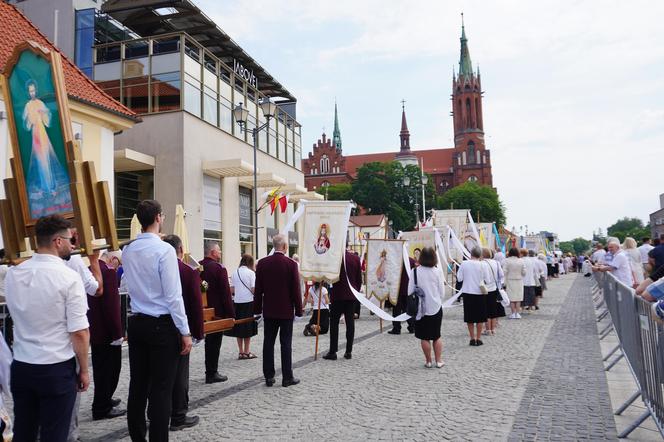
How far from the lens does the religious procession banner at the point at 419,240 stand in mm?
16359

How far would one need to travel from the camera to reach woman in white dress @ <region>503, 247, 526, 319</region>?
14.7m

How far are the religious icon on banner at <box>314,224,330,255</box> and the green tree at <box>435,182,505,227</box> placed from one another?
7539 cm

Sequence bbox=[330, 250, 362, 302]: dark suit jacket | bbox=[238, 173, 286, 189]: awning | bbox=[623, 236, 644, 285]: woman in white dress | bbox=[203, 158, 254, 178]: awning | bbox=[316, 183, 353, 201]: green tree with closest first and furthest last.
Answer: bbox=[330, 250, 362, 302]: dark suit jacket < bbox=[623, 236, 644, 285]: woman in white dress < bbox=[203, 158, 254, 178]: awning < bbox=[238, 173, 286, 189]: awning < bbox=[316, 183, 353, 201]: green tree

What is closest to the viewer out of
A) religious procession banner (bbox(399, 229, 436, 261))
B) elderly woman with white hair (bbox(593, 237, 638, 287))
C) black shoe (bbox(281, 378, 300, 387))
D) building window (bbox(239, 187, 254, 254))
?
black shoe (bbox(281, 378, 300, 387))

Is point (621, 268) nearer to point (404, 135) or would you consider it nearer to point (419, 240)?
point (419, 240)

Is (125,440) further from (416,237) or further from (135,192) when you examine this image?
(135,192)

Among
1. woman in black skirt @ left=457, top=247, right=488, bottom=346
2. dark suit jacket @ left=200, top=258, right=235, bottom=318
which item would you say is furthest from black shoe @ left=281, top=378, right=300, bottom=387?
woman in black skirt @ left=457, top=247, right=488, bottom=346

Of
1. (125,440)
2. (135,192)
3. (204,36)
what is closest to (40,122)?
(125,440)

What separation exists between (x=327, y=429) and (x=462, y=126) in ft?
360

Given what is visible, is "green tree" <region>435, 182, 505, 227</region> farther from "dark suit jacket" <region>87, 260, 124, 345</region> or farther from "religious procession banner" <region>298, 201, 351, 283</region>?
"dark suit jacket" <region>87, 260, 124, 345</region>

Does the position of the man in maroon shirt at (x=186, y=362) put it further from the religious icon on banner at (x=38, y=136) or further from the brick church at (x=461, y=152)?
the brick church at (x=461, y=152)

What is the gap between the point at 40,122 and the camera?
3908mm

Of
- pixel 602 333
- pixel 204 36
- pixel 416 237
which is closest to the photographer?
pixel 602 333

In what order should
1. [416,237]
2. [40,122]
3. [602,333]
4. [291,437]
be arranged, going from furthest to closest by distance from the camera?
[416,237], [602,333], [291,437], [40,122]
